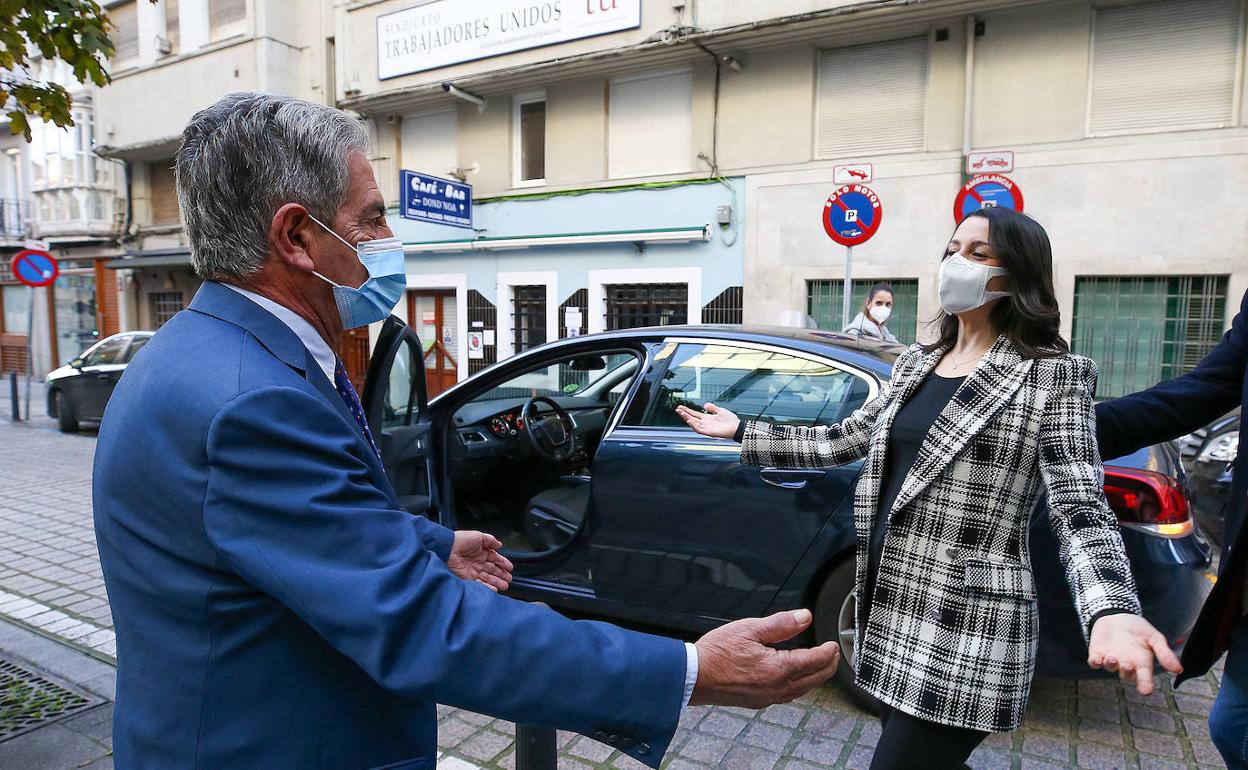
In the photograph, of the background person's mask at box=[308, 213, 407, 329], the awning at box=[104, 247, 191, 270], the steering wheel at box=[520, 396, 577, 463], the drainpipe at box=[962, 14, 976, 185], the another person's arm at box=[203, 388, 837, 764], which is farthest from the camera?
the awning at box=[104, 247, 191, 270]

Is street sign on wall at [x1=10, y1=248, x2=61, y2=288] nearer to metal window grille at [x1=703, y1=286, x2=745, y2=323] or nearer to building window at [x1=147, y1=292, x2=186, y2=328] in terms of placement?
building window at [x1=147, y1=292, x2=186, y2=328]

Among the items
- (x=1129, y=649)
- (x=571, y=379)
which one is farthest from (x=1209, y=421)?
(x=571, y=379)

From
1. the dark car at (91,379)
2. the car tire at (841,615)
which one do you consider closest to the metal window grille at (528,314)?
the dark car at (91,379)

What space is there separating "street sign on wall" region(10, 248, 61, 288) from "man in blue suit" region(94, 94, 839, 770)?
14012mm

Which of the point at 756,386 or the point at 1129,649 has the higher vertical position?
the point at 756,386

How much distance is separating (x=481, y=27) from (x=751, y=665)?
551 inches

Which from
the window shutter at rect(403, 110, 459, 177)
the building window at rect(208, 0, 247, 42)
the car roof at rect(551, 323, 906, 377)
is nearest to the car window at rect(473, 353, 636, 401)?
the car roof at rect(551, 323, 906, 377)

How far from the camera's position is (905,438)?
6.61ft

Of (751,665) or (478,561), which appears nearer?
(751,665)

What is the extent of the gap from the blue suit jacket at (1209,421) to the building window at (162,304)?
67.2ft

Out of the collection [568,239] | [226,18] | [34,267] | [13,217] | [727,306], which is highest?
[226,18]

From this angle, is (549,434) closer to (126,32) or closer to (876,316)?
(876,316)

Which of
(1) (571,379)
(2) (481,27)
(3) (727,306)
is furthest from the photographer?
(2) (481,27)

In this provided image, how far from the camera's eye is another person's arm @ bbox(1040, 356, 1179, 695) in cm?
135
